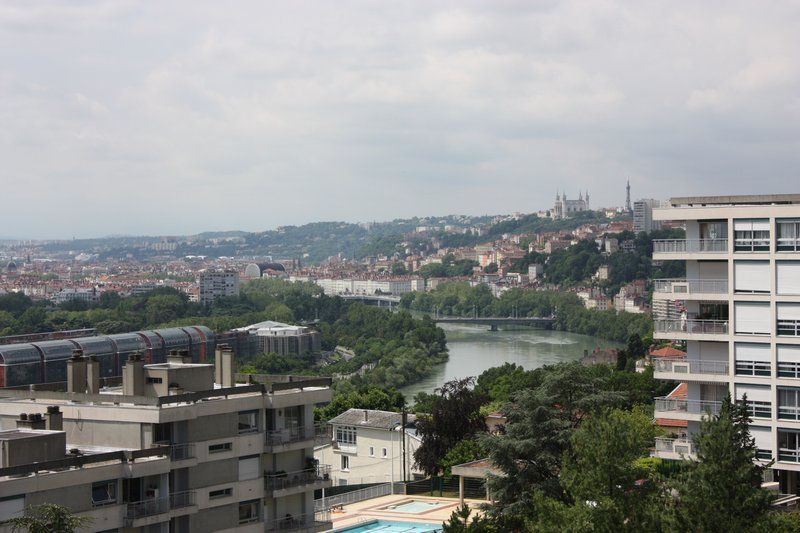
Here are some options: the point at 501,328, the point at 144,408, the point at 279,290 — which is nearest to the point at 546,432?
the point at 144,408

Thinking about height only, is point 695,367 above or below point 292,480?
above

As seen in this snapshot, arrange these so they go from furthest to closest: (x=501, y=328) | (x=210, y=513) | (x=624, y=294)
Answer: (x=624, y=294) < (x=501, y=328) < (x=210, y=513)

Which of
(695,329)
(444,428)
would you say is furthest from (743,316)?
(444,428)

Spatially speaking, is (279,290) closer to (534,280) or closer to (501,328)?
(534,280)

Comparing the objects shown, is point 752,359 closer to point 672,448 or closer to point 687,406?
point 687,406

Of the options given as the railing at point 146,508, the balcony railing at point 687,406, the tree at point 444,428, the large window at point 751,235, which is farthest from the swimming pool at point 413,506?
the railing at point 146,508

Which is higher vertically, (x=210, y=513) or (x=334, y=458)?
(x=210, y=513)

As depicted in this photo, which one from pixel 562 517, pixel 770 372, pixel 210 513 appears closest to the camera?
pixel 562 517
